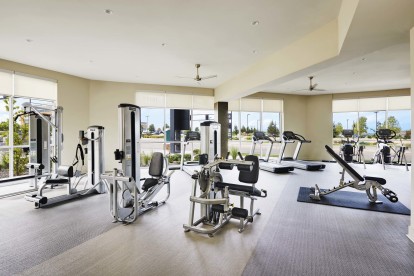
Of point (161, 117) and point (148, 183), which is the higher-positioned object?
point (161, 117)

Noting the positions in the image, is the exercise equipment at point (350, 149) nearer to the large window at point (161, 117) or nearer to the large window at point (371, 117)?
the large window at point (371, 117)

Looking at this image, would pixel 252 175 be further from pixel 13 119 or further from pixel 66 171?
pixel 13 119

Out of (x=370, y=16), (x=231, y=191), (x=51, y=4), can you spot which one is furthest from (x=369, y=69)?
(x=51, y=4)

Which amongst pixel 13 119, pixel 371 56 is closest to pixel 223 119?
pixel 371 56

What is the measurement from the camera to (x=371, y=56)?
203 inches

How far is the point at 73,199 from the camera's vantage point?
14.5ft

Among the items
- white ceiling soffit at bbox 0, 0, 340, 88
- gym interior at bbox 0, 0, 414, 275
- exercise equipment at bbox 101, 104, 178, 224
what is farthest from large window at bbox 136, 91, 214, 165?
exercise equipment at bbox 101, 104, 178, 224

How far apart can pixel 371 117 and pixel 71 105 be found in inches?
428

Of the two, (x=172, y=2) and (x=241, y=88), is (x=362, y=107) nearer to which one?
(x=241, y=88)

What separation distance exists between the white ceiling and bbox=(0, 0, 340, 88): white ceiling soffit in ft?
0.05

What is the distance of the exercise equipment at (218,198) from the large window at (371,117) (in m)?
7.89

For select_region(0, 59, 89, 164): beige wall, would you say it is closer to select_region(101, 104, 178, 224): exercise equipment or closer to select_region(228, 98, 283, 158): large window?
select_region(101, 104, 178, 224): exercise equipment

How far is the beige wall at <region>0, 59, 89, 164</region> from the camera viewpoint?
6.52 metres

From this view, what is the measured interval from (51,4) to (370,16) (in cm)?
392
